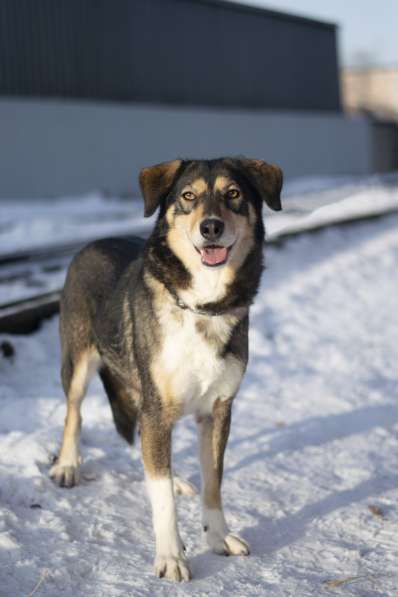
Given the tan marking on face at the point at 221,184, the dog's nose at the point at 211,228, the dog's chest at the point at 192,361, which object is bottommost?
the dog's chest at the point at 192,361

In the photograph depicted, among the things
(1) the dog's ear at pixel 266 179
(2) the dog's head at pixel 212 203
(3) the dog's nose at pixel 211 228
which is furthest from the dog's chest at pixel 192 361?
(1) the dog's ear at pixel 266 179

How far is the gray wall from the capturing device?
22.2 m

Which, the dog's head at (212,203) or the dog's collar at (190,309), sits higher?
the dog's head at (212,203)

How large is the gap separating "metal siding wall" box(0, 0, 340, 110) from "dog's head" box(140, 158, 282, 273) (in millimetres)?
19399

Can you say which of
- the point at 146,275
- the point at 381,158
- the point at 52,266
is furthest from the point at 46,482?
the point at 381,158

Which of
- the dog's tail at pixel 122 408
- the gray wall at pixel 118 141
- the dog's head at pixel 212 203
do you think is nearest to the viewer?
the dog's head at pixel 212 203

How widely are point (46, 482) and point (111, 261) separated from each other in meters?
1.32

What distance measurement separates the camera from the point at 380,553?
411 centimetres

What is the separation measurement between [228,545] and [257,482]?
0.91 meters

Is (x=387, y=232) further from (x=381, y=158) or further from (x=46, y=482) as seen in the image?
(x=381, y=158)

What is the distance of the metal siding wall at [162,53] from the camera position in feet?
75.5

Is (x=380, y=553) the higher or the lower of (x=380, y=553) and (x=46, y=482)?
the lower

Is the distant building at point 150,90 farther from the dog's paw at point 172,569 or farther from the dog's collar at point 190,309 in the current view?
the dog's paw at point 172,569

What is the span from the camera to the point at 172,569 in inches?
148
